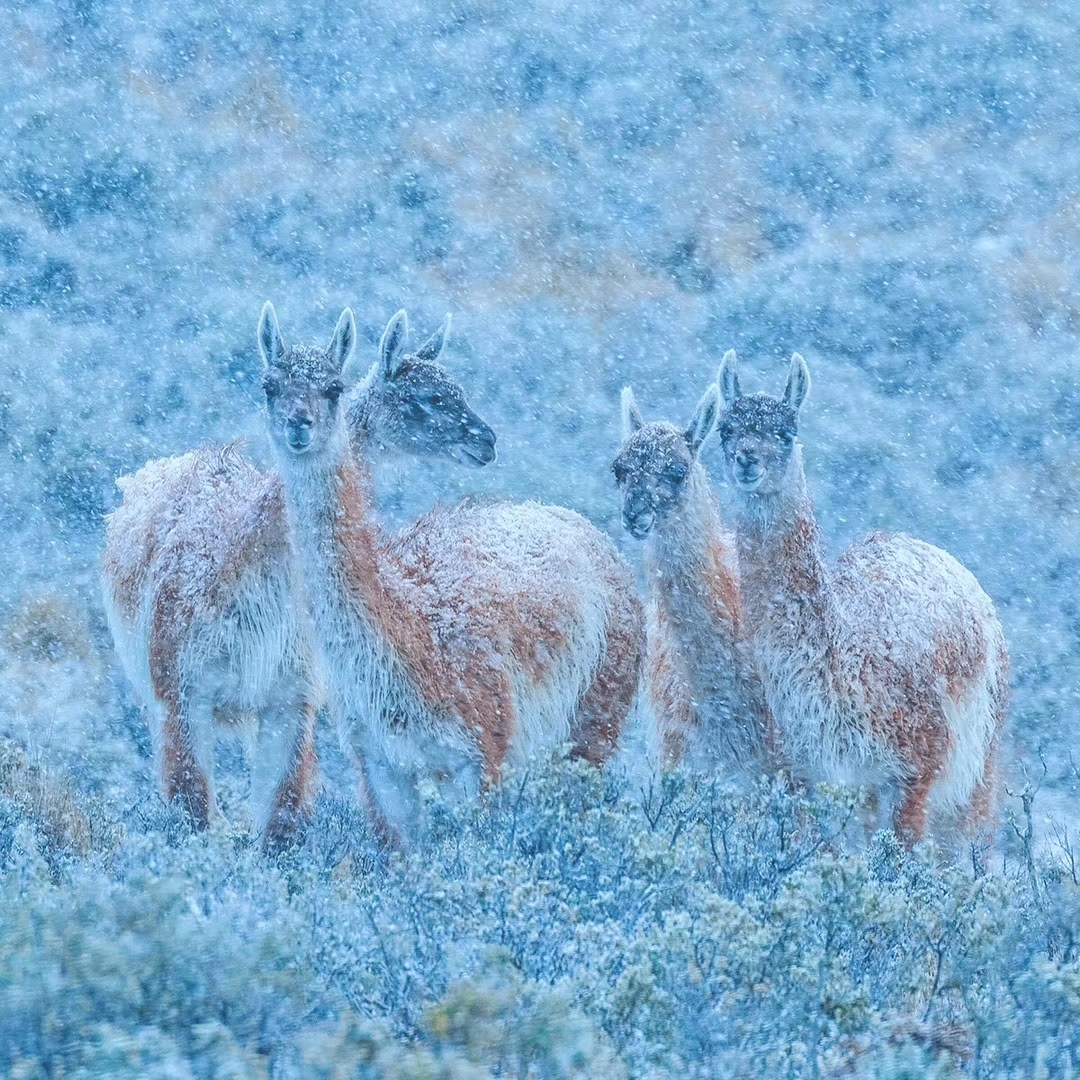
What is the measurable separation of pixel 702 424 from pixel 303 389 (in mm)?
1360

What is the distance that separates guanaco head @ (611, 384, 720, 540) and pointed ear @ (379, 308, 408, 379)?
1.05 meters

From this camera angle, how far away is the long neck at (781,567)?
16.7 ft

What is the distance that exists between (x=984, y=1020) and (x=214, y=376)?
8.75 meters

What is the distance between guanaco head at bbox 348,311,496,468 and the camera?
230 inches

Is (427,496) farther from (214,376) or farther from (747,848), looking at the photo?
(747,848)

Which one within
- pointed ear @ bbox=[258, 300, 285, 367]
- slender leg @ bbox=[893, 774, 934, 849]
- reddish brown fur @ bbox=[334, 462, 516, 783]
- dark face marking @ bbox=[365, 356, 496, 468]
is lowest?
slender leg @ bbox=[893, 774, 934, 849]

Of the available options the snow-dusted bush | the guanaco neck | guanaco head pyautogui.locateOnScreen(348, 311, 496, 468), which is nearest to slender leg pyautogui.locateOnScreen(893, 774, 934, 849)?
the snow-dusted bush

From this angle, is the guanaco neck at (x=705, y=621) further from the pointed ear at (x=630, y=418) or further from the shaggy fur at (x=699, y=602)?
the pointed ear at (x=630, y=418)

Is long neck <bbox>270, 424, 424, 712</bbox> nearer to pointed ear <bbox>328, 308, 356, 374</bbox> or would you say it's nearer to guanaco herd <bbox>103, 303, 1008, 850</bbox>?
guanaco herd <bbox>103, 303, 1008, 850</bbox>

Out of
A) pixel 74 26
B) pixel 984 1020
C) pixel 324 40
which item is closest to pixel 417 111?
pixel 324 40

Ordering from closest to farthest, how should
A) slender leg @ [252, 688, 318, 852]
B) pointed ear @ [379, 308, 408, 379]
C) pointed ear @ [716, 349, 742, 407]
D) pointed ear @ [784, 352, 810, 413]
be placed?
1. pointed ear @ [784, 352, 810, 413]
2. pointed ear @ [716, 349, 742, 407]
3. slender leg @ [252, 688, 318, 852]
4. pointed ear @ [379, 308, 408, 379]

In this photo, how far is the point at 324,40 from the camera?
1395 cm

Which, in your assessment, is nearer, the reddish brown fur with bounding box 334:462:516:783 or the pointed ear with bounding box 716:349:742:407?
the reddish brown fur with bounding box 334:462:516:783

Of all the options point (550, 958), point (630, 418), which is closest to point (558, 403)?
point (630, 418)
